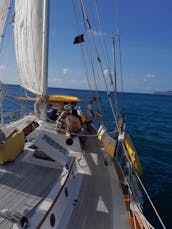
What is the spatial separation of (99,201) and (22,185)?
70.5 inches

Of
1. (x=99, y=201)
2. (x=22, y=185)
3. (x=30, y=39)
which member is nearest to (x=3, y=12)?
(x=30, y=39)

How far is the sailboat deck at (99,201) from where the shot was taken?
4.52 m

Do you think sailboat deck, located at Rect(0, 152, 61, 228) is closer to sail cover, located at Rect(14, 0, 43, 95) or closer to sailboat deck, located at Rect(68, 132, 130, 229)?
sailboat deck, located at Rect(68, 132, 130, 229)

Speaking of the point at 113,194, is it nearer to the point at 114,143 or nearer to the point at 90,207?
the point at 90,207

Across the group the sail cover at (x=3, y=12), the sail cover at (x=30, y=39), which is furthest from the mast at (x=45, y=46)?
the sail cover at (x=3, y=12)

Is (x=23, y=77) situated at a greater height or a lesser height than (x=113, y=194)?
greater

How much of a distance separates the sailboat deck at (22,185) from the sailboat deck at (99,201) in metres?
0.84

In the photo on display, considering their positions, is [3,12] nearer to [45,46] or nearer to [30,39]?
[30,39]

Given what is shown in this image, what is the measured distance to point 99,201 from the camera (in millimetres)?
5211

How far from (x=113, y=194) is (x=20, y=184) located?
2.27 metres

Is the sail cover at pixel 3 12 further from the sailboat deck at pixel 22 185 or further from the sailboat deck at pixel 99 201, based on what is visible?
the sailboat deck at pixel 99 201

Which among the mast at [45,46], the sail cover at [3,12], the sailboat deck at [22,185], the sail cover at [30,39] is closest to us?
the sailboat deck at [22,185]

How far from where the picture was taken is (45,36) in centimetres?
721

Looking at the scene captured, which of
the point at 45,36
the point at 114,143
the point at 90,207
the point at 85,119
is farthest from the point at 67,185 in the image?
the point at 85,119
